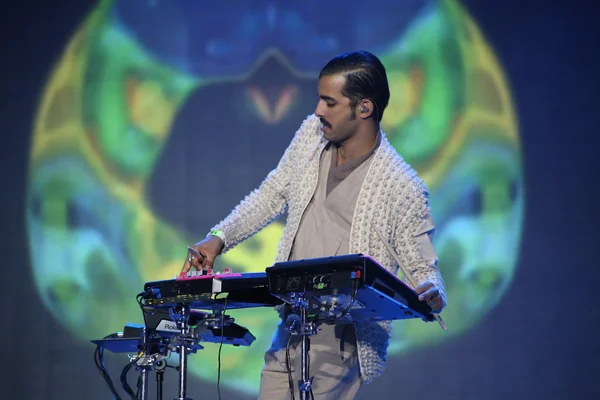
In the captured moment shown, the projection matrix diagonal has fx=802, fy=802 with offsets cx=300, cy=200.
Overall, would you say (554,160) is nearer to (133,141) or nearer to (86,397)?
(133,141)

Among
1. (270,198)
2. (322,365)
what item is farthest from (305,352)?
(270,198)

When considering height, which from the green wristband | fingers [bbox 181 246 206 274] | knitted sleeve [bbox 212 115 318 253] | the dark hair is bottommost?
fingers [bbox 181 246 206 274]

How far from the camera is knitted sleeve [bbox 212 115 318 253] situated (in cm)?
293

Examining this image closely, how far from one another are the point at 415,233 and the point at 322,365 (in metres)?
0.55

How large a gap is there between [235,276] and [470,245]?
7.85 feet

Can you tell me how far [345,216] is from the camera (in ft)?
9.11

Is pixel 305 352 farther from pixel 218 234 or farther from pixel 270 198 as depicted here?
pixel 270 198

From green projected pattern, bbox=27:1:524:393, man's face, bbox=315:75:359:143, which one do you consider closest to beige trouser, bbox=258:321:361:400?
man's face, bbox=315:75:359:143

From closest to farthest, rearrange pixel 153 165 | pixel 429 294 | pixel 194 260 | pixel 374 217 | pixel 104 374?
pixel 429 294 < pixel 194 260 < pixel 374 217 < pixel 104 374 < pixel 153 165

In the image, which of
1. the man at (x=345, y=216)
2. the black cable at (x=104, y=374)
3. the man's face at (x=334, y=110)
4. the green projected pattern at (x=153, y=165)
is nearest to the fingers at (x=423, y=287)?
the man at (x=345, y=216)

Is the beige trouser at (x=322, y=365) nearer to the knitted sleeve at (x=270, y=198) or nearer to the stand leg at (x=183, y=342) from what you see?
the stand leg at (x=183, y=342)

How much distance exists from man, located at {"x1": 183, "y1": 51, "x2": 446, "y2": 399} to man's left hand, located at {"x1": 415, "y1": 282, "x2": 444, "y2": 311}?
117 mm

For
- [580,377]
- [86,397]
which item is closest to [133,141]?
[86,397]

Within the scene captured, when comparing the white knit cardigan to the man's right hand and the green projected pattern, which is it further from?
the green projected pattern
